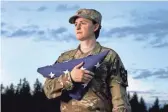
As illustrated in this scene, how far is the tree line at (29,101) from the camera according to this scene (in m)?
Result: 3.56

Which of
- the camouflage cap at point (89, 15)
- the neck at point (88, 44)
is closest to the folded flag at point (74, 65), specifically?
the neck at point (88, 44)

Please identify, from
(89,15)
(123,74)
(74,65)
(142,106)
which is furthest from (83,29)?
(142,106)

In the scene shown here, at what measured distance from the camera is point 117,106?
2.61 metres

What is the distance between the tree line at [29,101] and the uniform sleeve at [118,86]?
77 cm

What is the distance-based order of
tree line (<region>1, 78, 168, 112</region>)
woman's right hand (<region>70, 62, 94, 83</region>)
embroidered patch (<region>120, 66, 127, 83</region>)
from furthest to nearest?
tree line (<region>1, 78, 168, 112</region>), embroidered patch (<region>120, 66, 127, 83</region>), woman's right hand (<region>70, 62, 94, 83</region>)

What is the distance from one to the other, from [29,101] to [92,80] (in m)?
1.40

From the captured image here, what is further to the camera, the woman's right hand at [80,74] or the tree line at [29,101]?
the tree line at [29,101]

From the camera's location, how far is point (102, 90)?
8.73ft

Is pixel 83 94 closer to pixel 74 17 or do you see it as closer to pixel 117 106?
pixel 117 106

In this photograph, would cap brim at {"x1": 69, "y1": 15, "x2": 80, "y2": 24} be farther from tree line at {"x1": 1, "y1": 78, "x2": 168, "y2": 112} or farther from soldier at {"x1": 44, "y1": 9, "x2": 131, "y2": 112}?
tree line at {"x1": 1, "y1": 78, "x2": 168, "y2": 112}

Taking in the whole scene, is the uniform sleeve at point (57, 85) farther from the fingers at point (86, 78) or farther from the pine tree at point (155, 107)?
the pine tree at point (155, 107)

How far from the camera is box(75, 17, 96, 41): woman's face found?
273cm

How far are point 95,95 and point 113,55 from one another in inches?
11.6

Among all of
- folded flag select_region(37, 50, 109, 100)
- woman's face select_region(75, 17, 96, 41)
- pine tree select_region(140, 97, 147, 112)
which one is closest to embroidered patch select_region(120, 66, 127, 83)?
folded flag select_region(37, 50, 109, 100)
